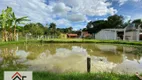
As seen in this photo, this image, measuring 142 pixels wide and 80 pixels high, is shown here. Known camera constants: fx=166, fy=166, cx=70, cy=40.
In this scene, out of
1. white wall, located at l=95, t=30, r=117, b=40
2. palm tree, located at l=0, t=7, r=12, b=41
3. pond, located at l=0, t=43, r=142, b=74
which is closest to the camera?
pond, located at l=0, t=43, r=142, b=74

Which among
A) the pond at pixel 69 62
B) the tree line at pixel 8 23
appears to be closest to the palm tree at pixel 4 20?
the tree line at pixel 8 23

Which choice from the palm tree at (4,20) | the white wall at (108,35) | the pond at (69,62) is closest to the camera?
the pond at (69,62)

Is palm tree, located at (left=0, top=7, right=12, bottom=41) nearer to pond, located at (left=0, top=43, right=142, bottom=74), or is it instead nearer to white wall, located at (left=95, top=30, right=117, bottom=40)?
pond, located at (left=0, top=43, right=142, bottom=74)

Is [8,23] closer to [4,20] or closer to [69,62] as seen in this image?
[4,20]

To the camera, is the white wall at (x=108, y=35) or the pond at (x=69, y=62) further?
the white wall at (x=108, y=35)

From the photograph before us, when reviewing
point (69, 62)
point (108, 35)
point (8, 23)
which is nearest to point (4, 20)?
point (8, 23)

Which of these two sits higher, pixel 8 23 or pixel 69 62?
pixel 8 23

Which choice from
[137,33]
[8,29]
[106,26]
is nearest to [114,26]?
[106,26]

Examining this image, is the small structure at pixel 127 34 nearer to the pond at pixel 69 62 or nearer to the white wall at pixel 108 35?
the white wall at pixel 108 35

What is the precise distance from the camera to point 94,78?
193 inches

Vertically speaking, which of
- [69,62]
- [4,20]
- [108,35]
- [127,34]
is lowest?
[69,62]

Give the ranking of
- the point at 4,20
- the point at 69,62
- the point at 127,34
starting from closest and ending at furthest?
the point at 69,62 → the point at 4,20 → the point at 127,34

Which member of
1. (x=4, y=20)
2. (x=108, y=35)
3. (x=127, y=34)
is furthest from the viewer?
(x=108, y=35)

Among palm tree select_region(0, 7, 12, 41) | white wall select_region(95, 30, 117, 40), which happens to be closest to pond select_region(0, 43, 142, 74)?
palm tree select_region(0, 7, 12, 41)
